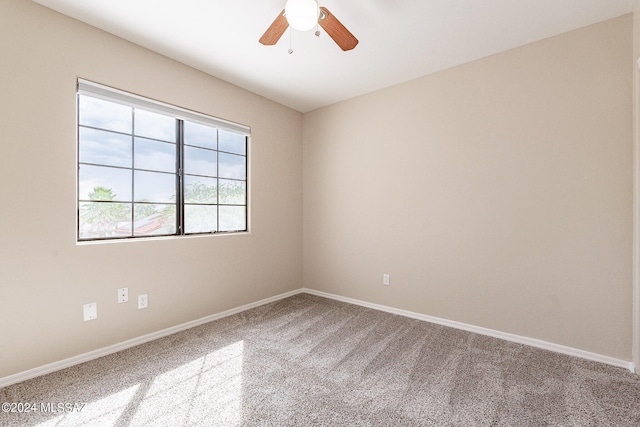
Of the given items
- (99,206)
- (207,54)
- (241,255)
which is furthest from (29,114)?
(241,255)

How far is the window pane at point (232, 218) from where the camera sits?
328 cm

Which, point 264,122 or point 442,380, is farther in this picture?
point 264,122

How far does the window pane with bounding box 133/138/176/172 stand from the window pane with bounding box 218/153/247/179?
526mm

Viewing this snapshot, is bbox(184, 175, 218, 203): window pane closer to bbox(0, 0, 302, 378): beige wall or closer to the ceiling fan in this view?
bbox(0, 0, 302, 378): beige wall

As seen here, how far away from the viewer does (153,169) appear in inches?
107

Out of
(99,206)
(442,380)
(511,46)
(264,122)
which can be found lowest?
(442,380)

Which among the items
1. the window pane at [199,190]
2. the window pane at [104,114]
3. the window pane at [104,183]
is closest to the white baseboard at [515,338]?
the window pane at [199,190]

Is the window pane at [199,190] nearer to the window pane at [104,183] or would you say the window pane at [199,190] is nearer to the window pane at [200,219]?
the window pane at [200,219]

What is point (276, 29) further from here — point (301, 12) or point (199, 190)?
point (199, 190)

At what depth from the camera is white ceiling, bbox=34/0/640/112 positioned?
2.04 metres

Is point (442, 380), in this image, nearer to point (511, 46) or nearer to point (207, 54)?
point (511, 46)

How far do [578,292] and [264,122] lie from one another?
3493 mm

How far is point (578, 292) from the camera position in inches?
90.0

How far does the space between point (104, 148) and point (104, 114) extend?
28 cm
